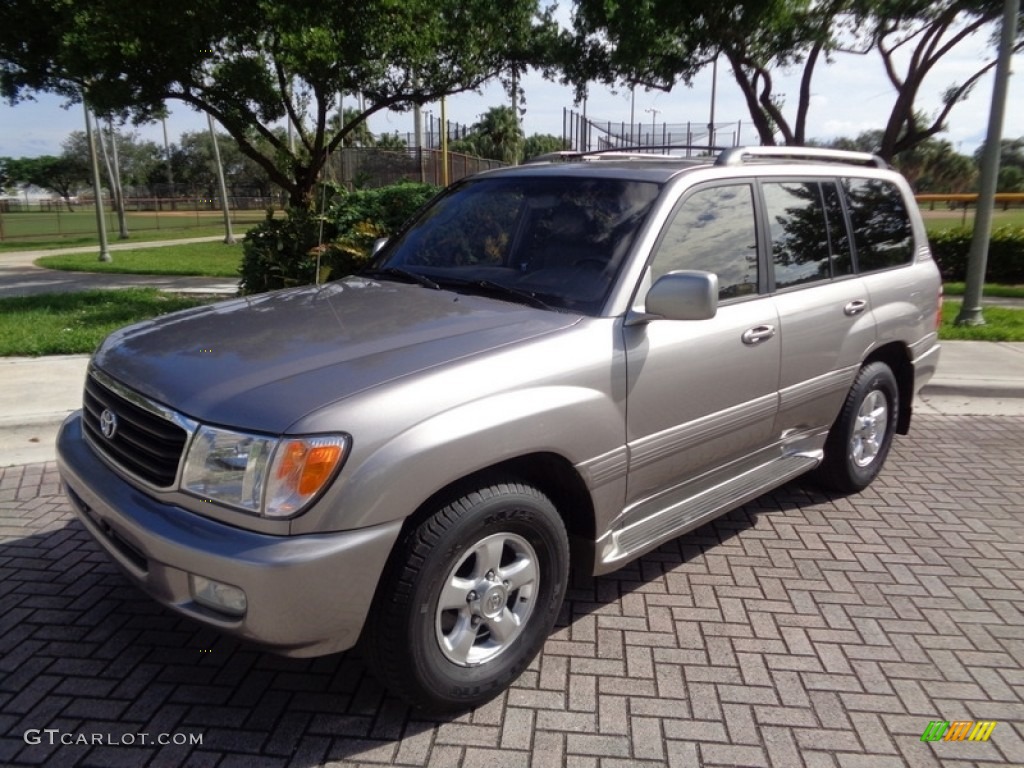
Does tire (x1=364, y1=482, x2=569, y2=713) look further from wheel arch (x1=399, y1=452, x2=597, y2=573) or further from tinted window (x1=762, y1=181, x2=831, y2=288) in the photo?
tinted window (x1=762, y1=181, x2=831, y2=288)

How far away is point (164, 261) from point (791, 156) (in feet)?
56.3

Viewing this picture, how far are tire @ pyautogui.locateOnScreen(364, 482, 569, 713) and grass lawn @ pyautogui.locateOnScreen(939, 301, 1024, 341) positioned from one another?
25.9 ft

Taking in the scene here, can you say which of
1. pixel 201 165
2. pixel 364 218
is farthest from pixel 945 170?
pixel 201 165

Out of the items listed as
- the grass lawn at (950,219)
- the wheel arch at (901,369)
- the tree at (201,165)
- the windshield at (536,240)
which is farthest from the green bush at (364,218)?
the tree at (201,165)

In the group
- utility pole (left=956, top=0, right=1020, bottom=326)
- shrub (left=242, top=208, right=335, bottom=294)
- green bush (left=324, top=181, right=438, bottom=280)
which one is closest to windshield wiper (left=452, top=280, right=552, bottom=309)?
green bush (left=324, top=181, right=438, bottom=280)

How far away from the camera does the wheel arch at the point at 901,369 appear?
493 centimetres

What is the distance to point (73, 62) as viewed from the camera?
37.6 ft

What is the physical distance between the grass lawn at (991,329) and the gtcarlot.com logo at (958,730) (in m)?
7.27

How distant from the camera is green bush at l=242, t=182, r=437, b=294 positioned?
9438 mm

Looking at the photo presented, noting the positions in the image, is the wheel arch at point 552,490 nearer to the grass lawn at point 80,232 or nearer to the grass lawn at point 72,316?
the grass lawn at point 72,316

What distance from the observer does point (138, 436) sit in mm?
2816

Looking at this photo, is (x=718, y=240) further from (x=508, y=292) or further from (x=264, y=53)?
(x=264, y=53)

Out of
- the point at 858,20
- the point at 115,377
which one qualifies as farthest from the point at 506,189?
the point at 858,20

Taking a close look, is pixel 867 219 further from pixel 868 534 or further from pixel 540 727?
pixel 540 727
